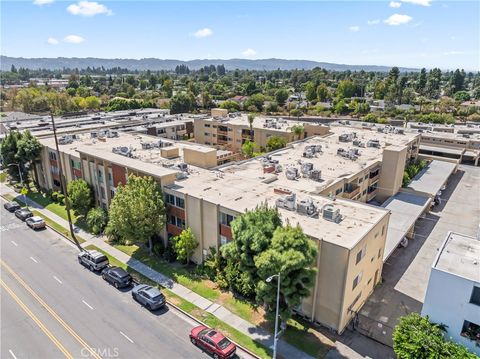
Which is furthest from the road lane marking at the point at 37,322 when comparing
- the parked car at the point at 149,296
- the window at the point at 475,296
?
the window at the point at 475,296

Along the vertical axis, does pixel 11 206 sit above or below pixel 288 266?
below

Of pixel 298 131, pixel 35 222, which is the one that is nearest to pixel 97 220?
pixel 35 222

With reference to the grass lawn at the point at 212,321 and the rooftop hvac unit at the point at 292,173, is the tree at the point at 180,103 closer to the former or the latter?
the rooftop hvac unit at the point at 292,173

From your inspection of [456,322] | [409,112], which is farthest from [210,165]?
[409,112]

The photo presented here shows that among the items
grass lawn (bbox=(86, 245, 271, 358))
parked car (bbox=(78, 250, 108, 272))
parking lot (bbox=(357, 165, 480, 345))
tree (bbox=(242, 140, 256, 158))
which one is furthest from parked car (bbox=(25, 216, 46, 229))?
parking lot (bbox=(357, 165, 480, 345))

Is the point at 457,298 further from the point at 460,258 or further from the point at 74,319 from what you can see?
the point at 74,319

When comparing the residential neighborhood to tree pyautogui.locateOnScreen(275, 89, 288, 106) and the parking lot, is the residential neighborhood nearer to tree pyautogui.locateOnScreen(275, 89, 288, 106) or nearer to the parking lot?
the parking lot
